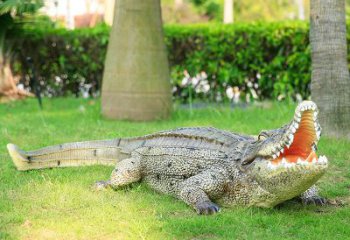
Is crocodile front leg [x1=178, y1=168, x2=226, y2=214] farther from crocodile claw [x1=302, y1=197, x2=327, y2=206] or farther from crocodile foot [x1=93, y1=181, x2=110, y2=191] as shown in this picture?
crocodile foot [x1=93, y1=181, x2=110, y2=191]

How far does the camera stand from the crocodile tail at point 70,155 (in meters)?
7.15

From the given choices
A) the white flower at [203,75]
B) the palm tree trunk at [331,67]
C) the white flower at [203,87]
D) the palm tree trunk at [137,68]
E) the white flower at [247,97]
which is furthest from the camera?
the white flower at [203,75]

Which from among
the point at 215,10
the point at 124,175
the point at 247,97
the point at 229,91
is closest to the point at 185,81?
the point at 229,91

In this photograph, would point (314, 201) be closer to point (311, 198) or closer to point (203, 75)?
point (311, 198)

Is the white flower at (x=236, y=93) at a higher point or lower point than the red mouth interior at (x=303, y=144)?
lower

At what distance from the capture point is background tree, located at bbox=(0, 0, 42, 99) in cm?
1449

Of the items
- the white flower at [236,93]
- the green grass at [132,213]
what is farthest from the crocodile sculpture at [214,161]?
the white flower at [236,93]

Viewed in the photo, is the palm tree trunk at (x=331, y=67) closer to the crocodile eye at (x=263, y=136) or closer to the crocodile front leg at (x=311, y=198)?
the crocodile front leg at (x=311, y=198)

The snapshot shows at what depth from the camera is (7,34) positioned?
15562 millimetres

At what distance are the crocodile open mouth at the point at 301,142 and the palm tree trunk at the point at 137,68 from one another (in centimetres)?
558

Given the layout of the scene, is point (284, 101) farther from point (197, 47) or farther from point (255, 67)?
point (197, 47)

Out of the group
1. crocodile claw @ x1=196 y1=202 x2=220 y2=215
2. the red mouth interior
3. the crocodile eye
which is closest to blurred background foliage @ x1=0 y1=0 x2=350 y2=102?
the crocodile eye

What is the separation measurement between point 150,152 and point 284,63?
764cm

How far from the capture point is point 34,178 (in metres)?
6.88
